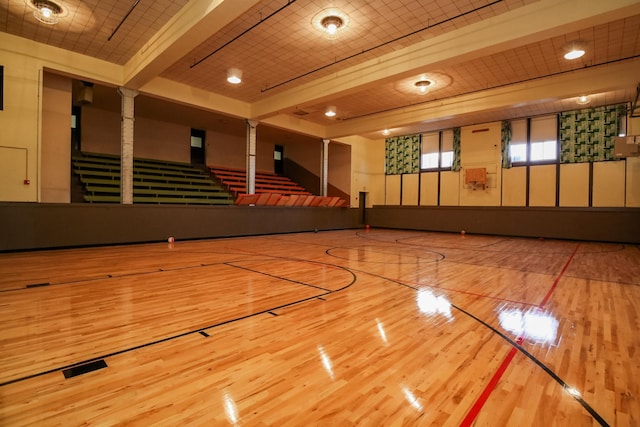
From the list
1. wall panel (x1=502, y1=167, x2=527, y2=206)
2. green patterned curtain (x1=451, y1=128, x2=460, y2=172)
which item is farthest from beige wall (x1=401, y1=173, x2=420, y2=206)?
wall panel (x1=502, y1=167, x2=527, y2=206)

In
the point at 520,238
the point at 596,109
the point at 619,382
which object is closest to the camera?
the point at 619,382

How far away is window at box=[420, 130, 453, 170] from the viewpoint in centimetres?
1355

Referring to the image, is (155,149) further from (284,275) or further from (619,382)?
(619,382)

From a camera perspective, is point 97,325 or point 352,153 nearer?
point 97,325

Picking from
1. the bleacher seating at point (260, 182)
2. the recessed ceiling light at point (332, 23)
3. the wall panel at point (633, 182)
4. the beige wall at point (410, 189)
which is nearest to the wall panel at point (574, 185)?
the wall panel at point (633, 182)

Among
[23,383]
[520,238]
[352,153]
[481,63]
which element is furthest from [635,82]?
[23,383]

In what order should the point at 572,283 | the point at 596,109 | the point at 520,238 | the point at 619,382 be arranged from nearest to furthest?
the point at 619,382, the point at 572,283, the point at 596,109, the point at 520,238

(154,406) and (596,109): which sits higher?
(596,109)

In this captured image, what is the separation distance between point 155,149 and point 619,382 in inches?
561

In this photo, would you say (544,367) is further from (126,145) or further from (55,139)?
(55,139)

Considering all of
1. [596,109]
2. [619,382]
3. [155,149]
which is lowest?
[619,382]

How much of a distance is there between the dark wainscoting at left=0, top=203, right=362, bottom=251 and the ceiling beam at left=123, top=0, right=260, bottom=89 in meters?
3.23

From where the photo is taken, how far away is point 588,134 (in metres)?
10.5

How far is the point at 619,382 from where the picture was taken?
6.41ft
